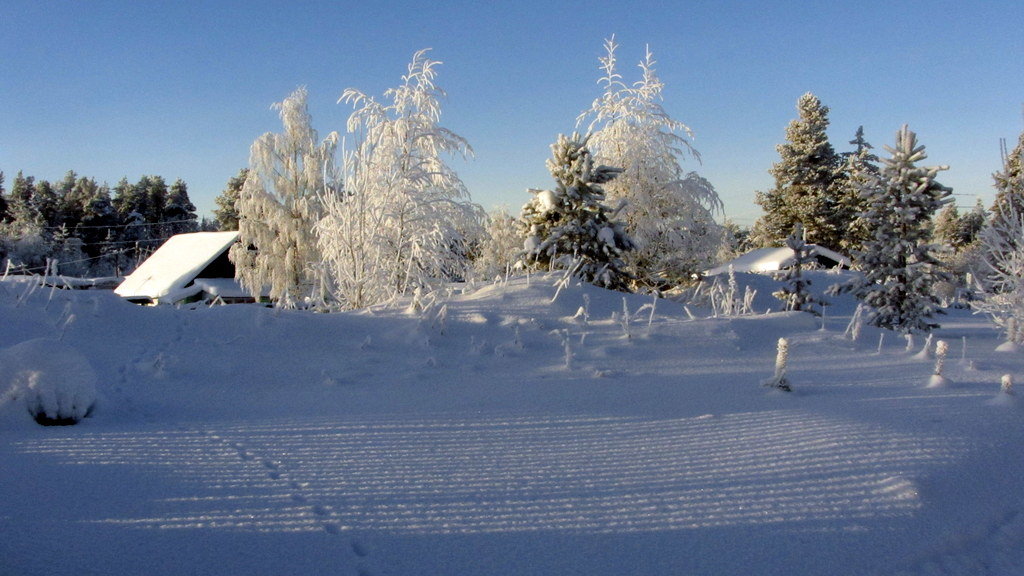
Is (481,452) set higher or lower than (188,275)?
lower

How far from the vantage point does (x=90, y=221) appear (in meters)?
48.2

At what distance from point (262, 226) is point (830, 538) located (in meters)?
24.5

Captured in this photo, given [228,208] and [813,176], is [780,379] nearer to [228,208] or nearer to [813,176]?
[813,176]

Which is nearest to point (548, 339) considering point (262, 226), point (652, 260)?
point (652, 260)

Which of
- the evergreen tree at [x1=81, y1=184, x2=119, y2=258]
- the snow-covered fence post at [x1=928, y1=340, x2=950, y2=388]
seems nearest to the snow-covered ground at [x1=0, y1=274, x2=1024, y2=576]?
the snow-covered fence post at [x1=928, y1=340, x2=950, y2=388]

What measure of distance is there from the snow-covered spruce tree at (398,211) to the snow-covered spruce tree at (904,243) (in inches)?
398

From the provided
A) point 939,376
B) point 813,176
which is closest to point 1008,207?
point 939,376

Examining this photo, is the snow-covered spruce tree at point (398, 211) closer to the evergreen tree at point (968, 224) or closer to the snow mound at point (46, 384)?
the snow mound at point (46, 384)

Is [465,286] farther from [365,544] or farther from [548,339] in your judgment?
[365,544]

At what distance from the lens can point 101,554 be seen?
8.14 ft

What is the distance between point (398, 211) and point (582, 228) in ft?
18.7

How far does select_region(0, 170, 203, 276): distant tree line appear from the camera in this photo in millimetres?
41281

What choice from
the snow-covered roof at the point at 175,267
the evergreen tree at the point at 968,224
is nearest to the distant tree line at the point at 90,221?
the snow-covered roof at the point at 175,267

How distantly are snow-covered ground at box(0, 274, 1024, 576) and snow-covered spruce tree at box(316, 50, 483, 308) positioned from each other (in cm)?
199
